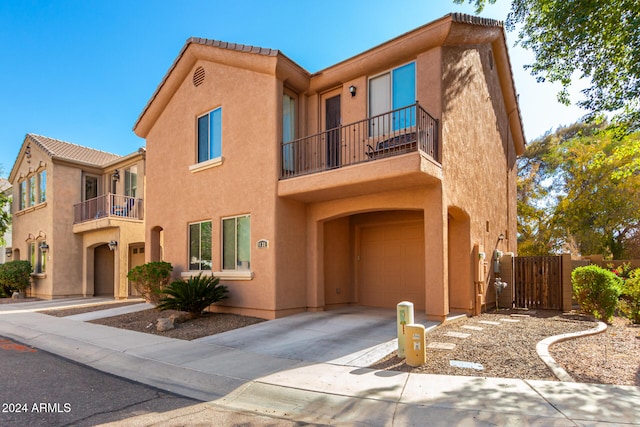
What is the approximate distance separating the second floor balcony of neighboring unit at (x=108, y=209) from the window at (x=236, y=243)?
7.77 meters

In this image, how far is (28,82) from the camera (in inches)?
716

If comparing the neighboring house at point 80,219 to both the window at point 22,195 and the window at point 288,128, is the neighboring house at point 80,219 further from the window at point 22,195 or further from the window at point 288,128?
the window at point 288,128

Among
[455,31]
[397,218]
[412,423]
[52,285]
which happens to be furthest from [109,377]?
[52,285]

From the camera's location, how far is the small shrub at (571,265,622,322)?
381 inches

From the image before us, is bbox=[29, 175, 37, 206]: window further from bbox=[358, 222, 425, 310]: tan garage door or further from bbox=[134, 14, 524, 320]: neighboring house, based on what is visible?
bbox=[358, 222, 425, 310]: tan garage door

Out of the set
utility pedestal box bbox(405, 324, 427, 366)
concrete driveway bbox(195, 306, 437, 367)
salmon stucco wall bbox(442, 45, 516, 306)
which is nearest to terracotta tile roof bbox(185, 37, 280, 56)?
salmon stucco wall bbox(442, 45, 516, 306)

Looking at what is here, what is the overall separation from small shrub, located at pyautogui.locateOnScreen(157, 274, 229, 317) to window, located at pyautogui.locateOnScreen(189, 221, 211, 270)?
1.35 m

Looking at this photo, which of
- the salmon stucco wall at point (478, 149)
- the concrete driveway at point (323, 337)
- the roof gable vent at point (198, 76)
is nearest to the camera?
the concrete driveway at point (323, 337)

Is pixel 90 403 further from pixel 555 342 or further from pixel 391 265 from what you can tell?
pixel 391 265

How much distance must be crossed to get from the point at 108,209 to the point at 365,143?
1201cm

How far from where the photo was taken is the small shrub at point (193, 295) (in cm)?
1004

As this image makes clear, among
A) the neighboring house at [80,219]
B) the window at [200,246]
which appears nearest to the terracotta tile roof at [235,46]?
the window at [200,246]

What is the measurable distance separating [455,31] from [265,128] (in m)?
5.22

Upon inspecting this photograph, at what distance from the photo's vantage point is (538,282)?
11703mm
